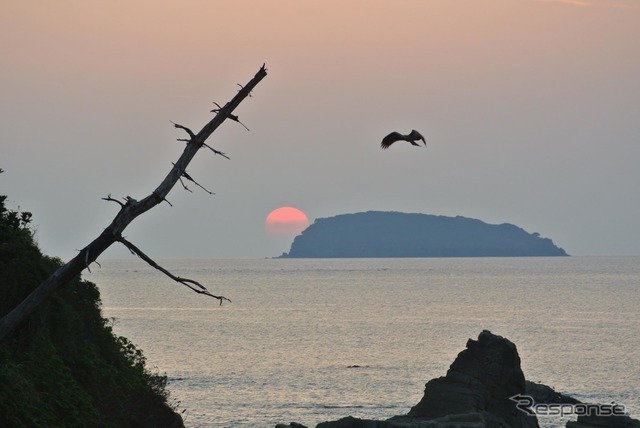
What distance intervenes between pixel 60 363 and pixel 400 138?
15677mm

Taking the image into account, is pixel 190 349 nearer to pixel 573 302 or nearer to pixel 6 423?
pixel 6 423

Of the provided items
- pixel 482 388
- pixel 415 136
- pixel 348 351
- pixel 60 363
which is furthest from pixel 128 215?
pixel 348 351

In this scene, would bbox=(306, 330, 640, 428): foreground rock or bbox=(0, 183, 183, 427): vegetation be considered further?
bbox=(306, 330, 640, 428): foreground rock

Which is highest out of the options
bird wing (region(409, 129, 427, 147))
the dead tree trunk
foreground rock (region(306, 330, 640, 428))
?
bird wing (region(409, 129, 427, 147))

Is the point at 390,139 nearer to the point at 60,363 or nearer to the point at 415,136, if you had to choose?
the point at 415,136

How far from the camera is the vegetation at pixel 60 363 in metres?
23.5

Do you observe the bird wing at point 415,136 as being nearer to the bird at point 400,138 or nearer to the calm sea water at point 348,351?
the bird at point 400,138

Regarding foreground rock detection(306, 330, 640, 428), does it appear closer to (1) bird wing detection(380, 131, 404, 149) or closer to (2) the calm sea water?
(2) the calm sea water

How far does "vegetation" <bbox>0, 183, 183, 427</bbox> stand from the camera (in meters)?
23.5

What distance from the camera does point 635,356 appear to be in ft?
318

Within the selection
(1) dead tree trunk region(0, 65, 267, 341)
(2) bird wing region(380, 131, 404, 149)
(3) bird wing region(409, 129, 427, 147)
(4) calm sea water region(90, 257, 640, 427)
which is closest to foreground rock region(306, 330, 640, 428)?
(4) calm sea water region(90, 257, 640, 427)

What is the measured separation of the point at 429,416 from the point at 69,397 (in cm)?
2025

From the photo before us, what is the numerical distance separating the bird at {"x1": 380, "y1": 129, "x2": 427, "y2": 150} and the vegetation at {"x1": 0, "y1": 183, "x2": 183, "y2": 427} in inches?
421

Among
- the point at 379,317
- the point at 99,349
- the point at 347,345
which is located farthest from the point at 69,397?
the point at 379,317
